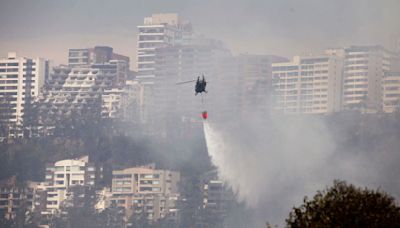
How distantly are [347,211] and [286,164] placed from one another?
117 m

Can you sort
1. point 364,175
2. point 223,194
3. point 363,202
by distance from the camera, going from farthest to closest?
point 223,194 → point 364,175 → point 363,202

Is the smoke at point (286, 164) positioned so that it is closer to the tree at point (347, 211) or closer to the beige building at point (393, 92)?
the beige building at point (393, 92)

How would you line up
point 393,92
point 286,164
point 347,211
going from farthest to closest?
1. point 393,92
2. point 286,164
3. point 347,211

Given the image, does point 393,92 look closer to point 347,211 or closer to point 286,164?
point 286,164

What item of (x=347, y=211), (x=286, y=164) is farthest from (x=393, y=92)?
(x=347, y=211)

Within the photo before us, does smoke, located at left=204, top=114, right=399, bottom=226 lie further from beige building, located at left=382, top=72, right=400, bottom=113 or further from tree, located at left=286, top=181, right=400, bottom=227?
tree, located at left=286, top=181, right=400, bottom=227

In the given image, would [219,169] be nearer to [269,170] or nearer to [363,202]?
[269,170]

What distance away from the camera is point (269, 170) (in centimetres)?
18425

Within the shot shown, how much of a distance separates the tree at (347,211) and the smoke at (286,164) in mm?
97859

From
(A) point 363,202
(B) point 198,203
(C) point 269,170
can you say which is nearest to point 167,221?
(B) point 198,203

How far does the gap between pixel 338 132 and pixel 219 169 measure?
15.1 metres

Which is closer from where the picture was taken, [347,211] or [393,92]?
[347,211]

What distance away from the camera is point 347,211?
69.7 meters

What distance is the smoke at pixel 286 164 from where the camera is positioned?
17575 cm
